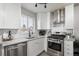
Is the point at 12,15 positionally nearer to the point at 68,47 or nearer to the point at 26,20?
the point at 26,20

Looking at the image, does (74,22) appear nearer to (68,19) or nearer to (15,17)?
(68,19)

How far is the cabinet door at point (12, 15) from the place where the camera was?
219 centimetres

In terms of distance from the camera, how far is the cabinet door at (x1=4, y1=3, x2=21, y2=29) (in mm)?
2188

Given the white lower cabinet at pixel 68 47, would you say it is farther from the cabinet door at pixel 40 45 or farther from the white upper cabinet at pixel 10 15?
the white upper cabinet at pixel 10 15

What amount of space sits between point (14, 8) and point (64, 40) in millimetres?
1673

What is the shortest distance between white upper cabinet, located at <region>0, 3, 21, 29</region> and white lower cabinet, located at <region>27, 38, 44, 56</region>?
66 cm

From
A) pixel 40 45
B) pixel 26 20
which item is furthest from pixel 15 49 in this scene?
pixel 40 45

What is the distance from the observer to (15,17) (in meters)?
2.46

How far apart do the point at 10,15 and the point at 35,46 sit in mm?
1265

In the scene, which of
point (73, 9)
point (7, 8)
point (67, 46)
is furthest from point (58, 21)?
→ point (7, 8)

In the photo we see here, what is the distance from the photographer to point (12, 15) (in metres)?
2.35

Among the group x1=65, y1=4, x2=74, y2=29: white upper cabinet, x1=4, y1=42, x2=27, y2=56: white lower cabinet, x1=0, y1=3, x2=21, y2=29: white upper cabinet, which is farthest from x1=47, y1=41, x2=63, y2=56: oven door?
x1=0, y1=3, x2=21, y2=29: white upper cabinet

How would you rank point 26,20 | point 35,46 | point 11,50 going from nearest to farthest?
point 11,50, point 26,20, point 35,46

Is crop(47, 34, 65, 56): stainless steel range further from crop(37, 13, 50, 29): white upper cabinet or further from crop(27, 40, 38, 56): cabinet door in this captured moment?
crop(27, 40, 38, 56): cabinet door
